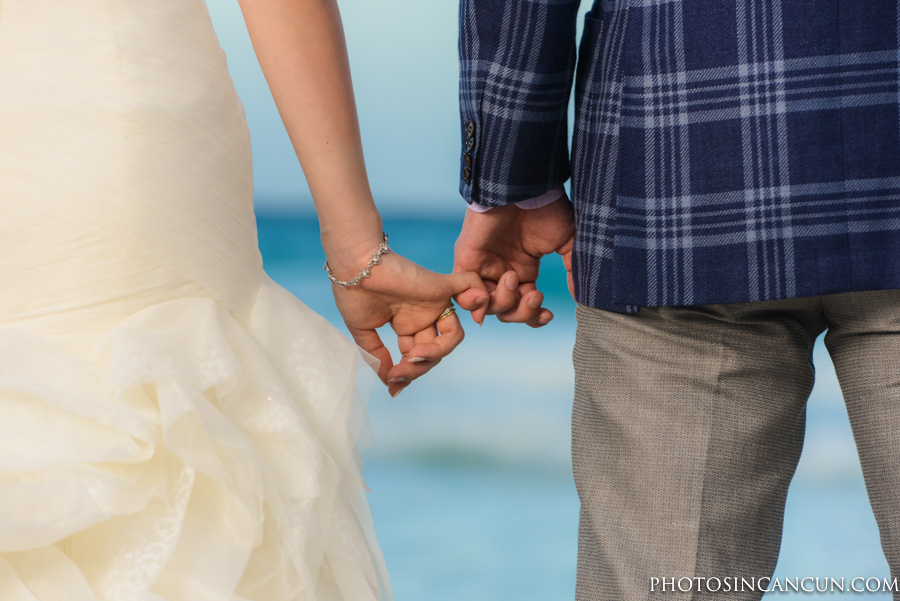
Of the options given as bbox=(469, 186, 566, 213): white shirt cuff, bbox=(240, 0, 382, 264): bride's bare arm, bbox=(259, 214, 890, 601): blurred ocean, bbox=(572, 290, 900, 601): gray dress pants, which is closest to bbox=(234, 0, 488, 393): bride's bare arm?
bbox=(240, 0, 382, 264): bride's bare arm

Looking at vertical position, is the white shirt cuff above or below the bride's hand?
above

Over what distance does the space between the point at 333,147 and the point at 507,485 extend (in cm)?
225

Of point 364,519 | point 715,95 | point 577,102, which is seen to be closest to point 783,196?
point 715,95

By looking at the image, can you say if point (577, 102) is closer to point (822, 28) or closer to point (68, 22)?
point (822, 28)

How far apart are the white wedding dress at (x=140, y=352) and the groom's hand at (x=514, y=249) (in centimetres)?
38

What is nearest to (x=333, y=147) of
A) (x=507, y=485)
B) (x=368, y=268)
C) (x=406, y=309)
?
(x=368, y=268)

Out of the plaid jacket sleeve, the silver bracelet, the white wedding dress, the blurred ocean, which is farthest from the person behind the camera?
the blurred ocean

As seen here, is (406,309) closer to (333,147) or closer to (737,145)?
(333,147)

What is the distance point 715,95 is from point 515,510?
2221 mm

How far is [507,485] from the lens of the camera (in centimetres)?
300

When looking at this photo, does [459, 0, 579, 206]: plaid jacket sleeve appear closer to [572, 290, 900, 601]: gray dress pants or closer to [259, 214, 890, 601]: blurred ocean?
[572, 290, 900, 601]: gray dress pants

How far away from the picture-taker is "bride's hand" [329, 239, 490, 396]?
1.04m

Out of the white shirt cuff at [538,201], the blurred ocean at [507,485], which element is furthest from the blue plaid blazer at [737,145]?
the blurred ocean at [507,485]

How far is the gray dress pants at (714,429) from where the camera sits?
81 centimetres
